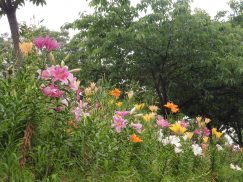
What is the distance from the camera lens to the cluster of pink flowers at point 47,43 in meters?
2.99

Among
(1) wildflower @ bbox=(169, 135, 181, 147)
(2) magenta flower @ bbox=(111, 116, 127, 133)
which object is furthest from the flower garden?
(1) wildflower @ bbox=(169, 135, 181, 147)

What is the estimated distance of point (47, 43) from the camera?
9.87 ft

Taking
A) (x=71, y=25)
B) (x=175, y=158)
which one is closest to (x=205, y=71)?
(x=71, y=25)

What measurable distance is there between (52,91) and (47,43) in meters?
0.37

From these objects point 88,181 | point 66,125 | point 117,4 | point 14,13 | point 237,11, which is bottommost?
point 88,181

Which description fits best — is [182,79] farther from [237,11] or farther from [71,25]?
[237,11]

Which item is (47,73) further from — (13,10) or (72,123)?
(13,10)

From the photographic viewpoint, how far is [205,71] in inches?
505

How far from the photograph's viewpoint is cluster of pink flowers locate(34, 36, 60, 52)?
118 inches

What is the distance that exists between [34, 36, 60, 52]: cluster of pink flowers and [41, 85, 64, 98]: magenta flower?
0.98 ft

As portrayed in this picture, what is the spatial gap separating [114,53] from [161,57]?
4.88 ft

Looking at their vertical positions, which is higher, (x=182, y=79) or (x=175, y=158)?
(x=182, y=79)

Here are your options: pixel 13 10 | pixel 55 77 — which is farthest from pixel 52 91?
pixel 13 10

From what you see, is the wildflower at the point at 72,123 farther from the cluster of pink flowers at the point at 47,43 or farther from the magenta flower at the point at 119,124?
the cluster of pink flowers at the point at 47,43
